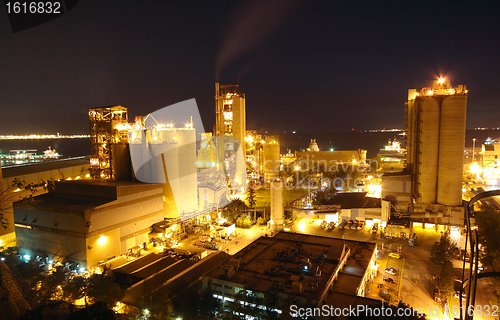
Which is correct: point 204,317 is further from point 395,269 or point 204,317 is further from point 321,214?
point 321,214

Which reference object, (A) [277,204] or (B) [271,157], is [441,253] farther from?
(B) [271,157]

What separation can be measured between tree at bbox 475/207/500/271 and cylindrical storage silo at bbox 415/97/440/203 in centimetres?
452

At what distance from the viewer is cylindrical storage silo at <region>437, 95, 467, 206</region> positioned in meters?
18.8

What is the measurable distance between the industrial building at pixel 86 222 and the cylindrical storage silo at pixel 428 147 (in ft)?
57.8

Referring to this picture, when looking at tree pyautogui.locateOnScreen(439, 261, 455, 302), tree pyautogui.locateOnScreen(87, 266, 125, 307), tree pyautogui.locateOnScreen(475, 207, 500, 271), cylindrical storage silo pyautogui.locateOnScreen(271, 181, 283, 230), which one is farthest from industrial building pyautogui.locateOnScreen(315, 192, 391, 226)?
tree pyautogui.locateOnScreen(87, 266, 125, 307)

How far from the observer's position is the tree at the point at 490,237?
12.3 metres

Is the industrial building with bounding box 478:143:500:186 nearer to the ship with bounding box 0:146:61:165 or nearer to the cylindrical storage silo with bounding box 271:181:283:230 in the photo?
the cylindrical storage silo with bounding box 271:181:283:230

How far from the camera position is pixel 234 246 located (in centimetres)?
1777

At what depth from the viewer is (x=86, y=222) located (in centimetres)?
1418

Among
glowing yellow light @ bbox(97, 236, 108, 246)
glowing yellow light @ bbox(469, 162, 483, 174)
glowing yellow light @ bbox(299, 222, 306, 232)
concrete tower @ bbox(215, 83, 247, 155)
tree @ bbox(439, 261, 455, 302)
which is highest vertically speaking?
concrete tower @ bbox(215, 83, 247, 155)

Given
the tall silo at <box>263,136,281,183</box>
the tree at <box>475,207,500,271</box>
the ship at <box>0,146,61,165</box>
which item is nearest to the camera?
the tree at <box>475,207,500,271</box>

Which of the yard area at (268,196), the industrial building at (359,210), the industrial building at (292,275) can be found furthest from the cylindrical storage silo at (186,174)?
the industrial building at (359,210)

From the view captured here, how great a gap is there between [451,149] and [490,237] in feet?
24.6

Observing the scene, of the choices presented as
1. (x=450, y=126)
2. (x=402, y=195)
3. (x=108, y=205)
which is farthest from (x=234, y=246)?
(x=450, y=126)
